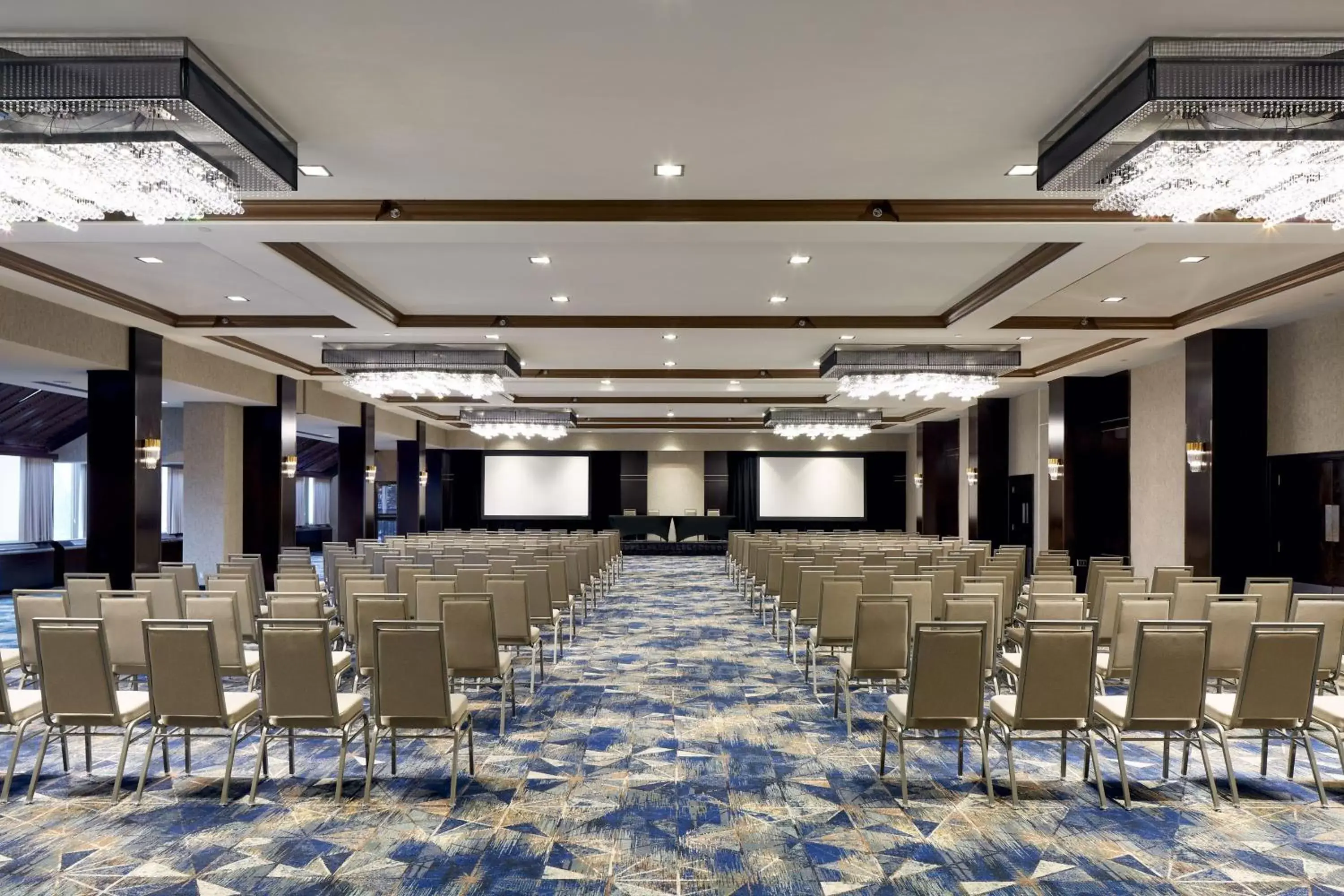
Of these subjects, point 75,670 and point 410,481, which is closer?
point 75,670

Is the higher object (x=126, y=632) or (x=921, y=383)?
(x=921, y=383)

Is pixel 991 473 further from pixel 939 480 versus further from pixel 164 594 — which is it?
pixel 164 594

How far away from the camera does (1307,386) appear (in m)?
9.80

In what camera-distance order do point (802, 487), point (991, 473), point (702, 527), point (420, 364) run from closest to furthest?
point (420, 364)
point (991, 473)
point (702, 527)
point (802, 487)

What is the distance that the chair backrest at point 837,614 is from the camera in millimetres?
7301

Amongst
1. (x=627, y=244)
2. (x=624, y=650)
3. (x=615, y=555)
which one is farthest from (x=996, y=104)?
(x=615, y=555)

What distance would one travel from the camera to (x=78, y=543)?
1669 cm

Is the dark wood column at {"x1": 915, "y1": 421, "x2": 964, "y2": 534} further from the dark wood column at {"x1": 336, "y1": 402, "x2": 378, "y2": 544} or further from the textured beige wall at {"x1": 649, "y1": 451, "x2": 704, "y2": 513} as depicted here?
the dark wood column at {"x1": 336, "y1": 402, "x2": 378, "y2": 544}

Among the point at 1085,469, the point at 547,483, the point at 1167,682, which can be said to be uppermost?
the point at 1085,469

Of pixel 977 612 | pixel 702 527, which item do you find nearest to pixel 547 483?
pixel 702 527

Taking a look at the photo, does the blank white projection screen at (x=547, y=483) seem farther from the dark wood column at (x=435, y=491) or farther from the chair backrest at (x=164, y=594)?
the chair backrest at (x=164, y=594)

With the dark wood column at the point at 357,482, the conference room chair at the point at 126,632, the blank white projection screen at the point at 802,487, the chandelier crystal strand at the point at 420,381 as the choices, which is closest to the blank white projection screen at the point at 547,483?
the blank white projection screen at the point at 802,487

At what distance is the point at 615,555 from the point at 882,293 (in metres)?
11.2

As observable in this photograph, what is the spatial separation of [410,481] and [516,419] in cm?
587
